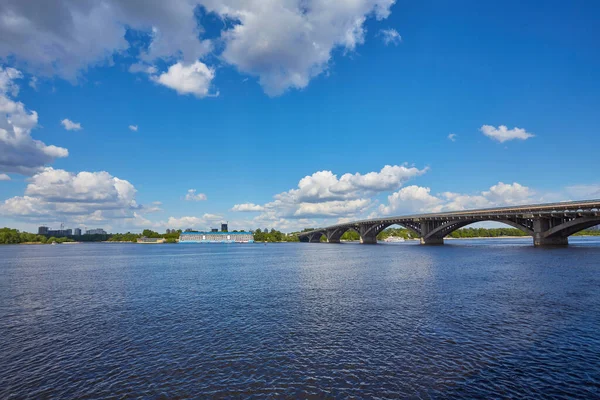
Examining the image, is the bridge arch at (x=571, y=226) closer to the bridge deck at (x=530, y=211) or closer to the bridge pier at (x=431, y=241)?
the bridge deck at (x=530, y=211)

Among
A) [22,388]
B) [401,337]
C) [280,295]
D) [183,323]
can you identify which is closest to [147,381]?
[22,388]

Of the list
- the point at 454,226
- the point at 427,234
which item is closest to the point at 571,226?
the point at 454,226

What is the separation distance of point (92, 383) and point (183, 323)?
31.9 feet

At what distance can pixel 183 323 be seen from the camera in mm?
24531

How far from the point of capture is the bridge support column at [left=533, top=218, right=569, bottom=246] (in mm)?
100137

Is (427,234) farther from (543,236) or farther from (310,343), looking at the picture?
(310,343)

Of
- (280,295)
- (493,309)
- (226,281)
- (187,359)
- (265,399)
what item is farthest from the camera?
(226,281)

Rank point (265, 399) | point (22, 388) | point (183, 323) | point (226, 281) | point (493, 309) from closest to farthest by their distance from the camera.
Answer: point (265, 399)
point (22, 388)
point (183, 323)
point (493, 309)
point (226, 281)

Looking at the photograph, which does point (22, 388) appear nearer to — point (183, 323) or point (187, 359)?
point (187, 359)

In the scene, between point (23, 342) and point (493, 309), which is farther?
point (493, 309)

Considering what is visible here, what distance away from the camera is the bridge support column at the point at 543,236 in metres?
100

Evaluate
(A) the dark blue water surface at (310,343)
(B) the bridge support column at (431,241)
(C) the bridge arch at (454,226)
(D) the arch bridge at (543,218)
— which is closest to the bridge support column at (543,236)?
(D) the arch bridge at (543,218)

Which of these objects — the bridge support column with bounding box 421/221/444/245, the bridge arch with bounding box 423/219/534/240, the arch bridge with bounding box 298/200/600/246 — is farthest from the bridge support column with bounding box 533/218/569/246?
the bridge support column with bounding box 421/221/444/245

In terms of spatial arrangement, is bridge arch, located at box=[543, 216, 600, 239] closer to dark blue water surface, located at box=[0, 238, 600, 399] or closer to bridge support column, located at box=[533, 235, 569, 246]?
bridge support column, located at box=[533, 235, 569, 246]
